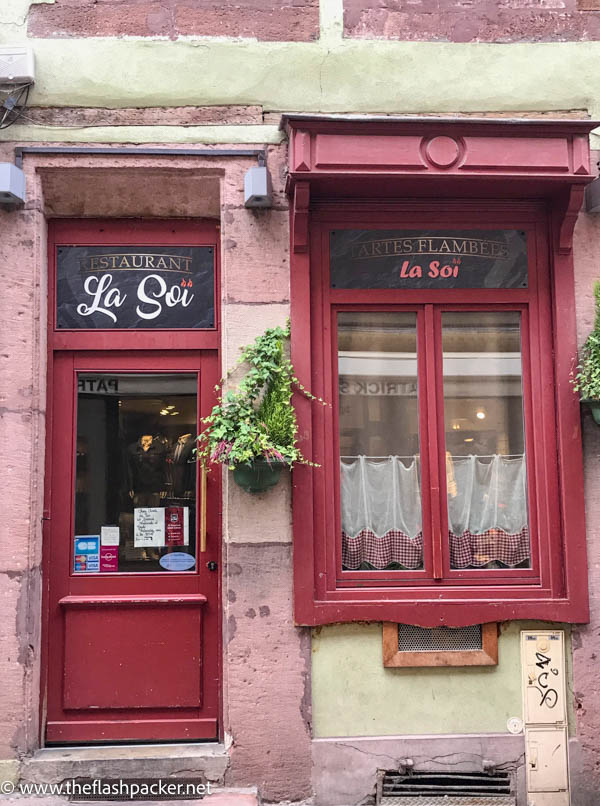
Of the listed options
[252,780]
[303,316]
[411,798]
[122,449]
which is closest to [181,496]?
[122,449]

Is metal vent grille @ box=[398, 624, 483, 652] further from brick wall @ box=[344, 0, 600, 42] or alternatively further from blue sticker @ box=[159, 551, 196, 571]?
brick wall @ box=[344, 0, 600, 42]

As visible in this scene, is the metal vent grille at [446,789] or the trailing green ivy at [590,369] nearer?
the metal vent grille at [446,789]

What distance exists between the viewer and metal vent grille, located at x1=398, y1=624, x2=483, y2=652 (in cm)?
484

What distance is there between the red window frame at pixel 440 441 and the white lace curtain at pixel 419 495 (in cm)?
8

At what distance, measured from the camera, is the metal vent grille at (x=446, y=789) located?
4633 mm

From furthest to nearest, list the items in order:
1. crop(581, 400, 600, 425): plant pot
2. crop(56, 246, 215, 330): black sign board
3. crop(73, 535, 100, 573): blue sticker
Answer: crop(56, 246, 215, 330): black sign board
crop(73, 535, 100, 573): blue sticker
crop(581, 400, 600, 425): plant pot

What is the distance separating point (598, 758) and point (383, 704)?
142 centimetres

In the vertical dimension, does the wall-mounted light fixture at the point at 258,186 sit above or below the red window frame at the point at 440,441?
above

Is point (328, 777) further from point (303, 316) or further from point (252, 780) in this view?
point (303, 316)

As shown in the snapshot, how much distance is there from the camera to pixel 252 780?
4691 millimetres

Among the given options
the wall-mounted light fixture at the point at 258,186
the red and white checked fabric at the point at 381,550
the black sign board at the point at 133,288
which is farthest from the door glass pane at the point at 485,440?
the black sign board at the point at 133,288

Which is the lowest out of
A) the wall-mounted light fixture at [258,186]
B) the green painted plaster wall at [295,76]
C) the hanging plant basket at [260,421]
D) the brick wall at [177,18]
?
the hanging plant basket at [260,421]

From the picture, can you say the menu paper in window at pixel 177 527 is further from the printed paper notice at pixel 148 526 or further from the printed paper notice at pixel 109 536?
the printed paper notice at pixel 109 536

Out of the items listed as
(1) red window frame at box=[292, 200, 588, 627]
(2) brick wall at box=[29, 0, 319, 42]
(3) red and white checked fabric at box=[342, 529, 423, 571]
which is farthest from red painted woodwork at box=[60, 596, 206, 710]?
(2) brick wall at box=[29, 0, 319, 42]
